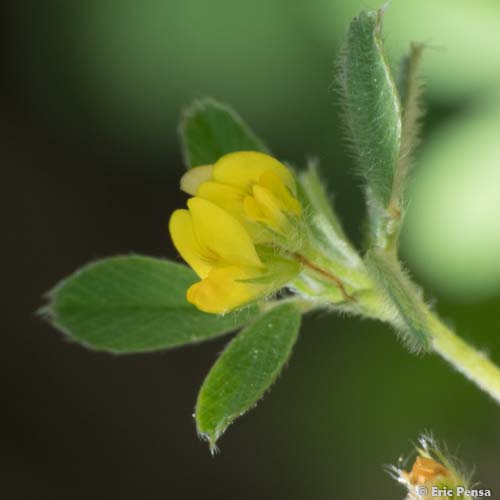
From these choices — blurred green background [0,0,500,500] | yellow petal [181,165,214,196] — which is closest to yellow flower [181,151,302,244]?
yellow petal [181,165,214,196]

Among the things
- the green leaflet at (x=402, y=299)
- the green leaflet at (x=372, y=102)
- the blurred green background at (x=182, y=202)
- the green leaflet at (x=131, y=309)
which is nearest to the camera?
the green leaflet at (x=402, y=299)

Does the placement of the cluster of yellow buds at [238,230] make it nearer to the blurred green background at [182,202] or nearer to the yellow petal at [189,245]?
the yellow petal at [189,245]

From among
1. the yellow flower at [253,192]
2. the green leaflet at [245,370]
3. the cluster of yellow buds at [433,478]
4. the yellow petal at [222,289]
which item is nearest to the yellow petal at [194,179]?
the yellow flower at [253,192]

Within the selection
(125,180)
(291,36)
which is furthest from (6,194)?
(291,36)

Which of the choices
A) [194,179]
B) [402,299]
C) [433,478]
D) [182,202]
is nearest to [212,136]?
[194,179]

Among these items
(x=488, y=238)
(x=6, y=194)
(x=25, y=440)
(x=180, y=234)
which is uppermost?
(x=180, y=234)

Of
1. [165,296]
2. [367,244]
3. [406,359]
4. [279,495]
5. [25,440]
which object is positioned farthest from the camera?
[25,440]

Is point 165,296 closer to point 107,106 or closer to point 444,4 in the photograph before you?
point 444,4
